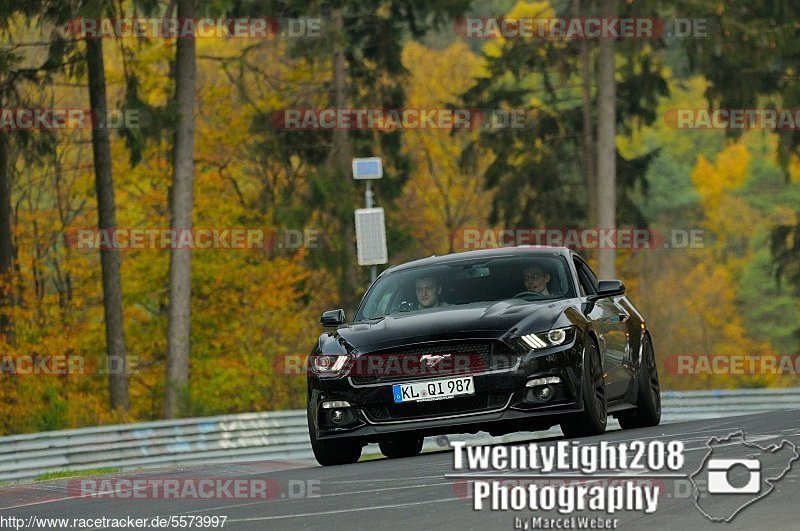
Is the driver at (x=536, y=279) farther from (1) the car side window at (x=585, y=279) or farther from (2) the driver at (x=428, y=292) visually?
(2) the driver at (x=428, y=292)

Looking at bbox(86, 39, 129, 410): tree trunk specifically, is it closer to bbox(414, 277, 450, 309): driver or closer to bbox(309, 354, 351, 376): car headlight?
bbox(414, 277, 450, 309): driver

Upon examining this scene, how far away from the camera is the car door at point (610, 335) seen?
1402 cm

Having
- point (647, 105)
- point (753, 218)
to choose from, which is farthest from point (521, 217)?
point (753, 218)

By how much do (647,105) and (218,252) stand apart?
40.2ft

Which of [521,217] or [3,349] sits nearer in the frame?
[3,349]

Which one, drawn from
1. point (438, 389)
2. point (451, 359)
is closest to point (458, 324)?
point (451, 359)

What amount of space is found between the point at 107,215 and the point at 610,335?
22.8 m

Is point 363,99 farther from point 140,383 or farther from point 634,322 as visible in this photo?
point 634,322

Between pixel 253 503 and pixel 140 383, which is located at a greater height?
pixel 253 503

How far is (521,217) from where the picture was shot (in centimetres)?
4731

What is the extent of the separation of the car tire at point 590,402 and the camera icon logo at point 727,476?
2.47 metres
